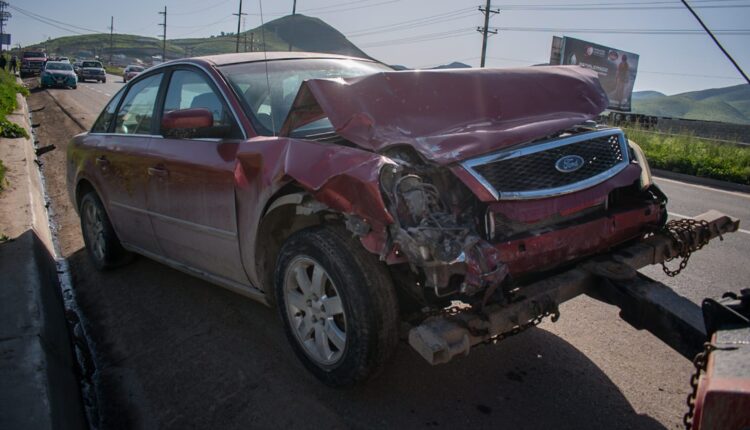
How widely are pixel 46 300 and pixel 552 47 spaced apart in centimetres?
3304

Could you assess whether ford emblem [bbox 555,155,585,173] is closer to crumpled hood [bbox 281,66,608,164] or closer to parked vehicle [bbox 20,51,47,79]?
crumpled hood [bbox 281,66,608,164]

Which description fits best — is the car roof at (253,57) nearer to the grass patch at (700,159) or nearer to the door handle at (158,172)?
the door handle at (158,172)

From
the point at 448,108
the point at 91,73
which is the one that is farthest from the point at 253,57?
the point at 91,73

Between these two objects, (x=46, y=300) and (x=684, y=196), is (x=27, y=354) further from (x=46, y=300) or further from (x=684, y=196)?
(x=684, y=196)

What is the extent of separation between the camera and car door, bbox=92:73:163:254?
445cm

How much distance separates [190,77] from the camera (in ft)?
13.7

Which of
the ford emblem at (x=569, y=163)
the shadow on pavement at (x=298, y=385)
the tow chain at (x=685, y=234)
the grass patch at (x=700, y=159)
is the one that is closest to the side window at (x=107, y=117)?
the shadow on pavement at (x=298, y=385)

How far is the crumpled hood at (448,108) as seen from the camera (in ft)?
9.63

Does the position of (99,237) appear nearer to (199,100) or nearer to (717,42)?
(199,100)

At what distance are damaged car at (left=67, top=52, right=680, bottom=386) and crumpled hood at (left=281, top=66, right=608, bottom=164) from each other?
11mm

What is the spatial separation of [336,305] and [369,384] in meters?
0.56

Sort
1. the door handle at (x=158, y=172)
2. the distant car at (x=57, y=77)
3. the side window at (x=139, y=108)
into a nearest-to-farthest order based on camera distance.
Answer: the door handle at (x=158, y=172)
the side window at (x=139, y=108)
the distant car at (x=57, y=77)

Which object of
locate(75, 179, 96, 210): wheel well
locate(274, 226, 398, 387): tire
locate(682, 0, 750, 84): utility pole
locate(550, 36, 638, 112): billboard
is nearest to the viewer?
locate(682, 0, 750, 84): utility pole

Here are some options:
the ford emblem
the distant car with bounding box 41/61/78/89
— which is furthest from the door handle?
the distant car with bounding box 41/61/78/89
